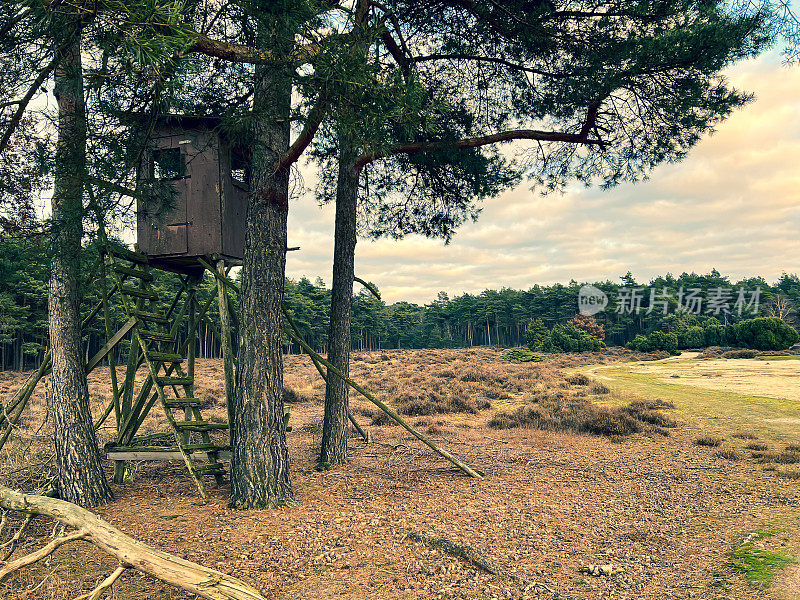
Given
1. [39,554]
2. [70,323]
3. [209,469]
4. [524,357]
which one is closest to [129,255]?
[70,323]

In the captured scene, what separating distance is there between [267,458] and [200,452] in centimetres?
156

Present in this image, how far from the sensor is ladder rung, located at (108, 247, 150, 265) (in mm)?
7687

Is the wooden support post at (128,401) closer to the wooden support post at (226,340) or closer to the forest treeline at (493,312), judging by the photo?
the wooden support post at (226,340)

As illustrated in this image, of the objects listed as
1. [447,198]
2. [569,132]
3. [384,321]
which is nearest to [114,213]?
[447,198]

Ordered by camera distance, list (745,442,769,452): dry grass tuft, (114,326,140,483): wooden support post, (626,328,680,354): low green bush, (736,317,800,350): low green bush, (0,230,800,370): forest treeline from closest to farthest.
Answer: (114,326,140,483): wooden support post
(745,442,769,452): dry grass tuft
(736,317,800,350): low green bush
(626,328,680,354): low green bush
(0,230,800,370): forest treeline

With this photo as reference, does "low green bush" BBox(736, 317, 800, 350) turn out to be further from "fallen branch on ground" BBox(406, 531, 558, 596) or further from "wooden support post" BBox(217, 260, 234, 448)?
"wooden support post" BBox(217, 260, 234, 448)

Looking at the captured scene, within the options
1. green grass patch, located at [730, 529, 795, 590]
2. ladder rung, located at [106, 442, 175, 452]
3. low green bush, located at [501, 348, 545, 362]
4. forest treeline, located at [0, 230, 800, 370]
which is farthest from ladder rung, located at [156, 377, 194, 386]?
forest treeline, located at [0, 230, 800, 370]

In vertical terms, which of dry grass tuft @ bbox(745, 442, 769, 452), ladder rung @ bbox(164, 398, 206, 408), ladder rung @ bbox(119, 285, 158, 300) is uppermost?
ladder rung @ bbox(119, 285, 158, 300)

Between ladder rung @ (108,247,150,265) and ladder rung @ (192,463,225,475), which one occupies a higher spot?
ladder rung @ (108,247,150,265)

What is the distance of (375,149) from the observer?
5.82m

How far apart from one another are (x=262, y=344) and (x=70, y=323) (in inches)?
107

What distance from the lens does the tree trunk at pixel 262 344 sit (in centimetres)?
664

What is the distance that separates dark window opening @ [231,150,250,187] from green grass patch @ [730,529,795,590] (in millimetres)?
8899

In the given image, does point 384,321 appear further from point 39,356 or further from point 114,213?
point 114,213
